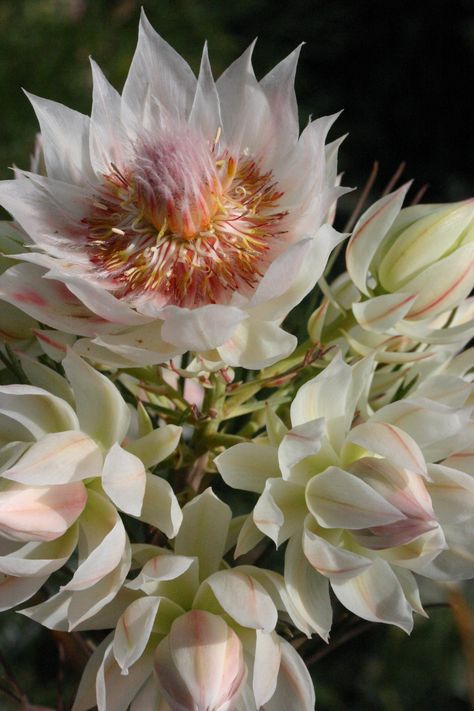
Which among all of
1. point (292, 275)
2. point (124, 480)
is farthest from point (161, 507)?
point (292, 275)

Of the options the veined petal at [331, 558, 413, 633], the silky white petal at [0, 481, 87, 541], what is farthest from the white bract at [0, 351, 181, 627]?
the veined petal at [331, 558, 413, 633]

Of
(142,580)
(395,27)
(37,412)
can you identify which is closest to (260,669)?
(142,580)

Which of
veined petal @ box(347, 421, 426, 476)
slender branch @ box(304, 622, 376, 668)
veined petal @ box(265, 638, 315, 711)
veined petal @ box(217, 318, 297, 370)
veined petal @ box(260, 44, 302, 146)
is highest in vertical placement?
veined petal @ box(260, 44, 302, 146)

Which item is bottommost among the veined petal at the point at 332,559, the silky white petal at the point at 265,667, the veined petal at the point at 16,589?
the silky white petal at the point at 265,667

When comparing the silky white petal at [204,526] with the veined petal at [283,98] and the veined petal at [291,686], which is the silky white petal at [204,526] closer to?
the veined petal at [291,686]

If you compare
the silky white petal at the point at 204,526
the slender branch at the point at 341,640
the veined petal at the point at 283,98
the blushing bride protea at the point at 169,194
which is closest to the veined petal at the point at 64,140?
the blushing bride protea at the point at 169,194

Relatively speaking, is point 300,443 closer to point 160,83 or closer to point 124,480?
point 124,480

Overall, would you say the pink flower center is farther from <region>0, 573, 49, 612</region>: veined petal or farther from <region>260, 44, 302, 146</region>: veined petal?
<region>0, 573, 49, 612</region>: veined petal
